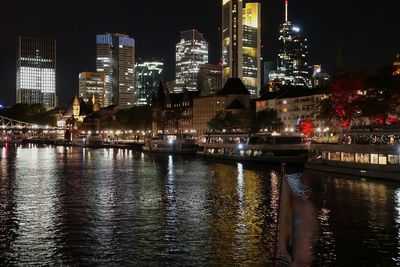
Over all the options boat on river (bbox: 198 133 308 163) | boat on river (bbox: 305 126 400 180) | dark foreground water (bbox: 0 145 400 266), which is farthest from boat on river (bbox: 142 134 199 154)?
dark foreground water (bbox: 0 145 400 266)

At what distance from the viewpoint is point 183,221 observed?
35.0 meters

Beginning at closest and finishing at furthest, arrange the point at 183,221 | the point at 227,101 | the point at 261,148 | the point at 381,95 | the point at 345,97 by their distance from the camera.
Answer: the point at 183,221
the point at 261,148
the point at 381,95
the point at 345,97
the point at 227,101

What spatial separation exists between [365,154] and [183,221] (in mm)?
32407

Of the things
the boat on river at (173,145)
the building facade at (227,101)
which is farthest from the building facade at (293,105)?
the boat on river at (173,145)

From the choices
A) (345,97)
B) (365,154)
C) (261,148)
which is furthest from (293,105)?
(365,154)

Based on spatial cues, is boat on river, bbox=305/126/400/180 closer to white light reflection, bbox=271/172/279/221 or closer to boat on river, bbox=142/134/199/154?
white light reflection, bbox=271/172/279/221

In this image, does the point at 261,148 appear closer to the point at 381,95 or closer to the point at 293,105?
the point at 381,95

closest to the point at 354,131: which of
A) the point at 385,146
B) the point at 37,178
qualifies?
the point at 385,146

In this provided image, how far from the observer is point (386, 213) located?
37312mm

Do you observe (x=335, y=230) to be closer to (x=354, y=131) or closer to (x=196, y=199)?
(x=196, y=199)

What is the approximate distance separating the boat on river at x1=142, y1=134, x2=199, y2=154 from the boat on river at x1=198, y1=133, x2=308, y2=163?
19964 millimetres

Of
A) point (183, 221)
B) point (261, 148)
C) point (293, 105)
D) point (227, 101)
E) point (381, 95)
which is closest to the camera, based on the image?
point (183, 221)

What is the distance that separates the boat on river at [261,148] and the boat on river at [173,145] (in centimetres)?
1996

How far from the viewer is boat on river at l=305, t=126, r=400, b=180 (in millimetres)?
55906
